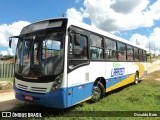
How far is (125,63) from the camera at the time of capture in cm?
1348

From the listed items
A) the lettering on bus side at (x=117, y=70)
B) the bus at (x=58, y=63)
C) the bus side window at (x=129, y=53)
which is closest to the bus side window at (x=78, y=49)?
the bus at (x=58, y=63)

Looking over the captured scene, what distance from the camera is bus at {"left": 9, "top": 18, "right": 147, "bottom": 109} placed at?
23.3ft

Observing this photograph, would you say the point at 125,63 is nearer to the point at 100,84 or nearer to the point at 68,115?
the point at 100,84

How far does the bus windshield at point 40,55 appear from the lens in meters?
7.19

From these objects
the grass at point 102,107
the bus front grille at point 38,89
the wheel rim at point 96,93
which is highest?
the bus front grille at point 38,89

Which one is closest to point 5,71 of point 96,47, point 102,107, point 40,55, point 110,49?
point 110,49

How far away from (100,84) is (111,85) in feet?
5.06

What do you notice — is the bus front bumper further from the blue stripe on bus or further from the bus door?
the bus door

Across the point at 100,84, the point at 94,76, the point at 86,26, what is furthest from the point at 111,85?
the point at 86,26

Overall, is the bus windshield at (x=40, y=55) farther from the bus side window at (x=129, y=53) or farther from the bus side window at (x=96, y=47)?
the bus side window at (x=129, y=53)

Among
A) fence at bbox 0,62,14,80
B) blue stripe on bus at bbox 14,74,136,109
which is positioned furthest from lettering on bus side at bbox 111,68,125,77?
fence at bbox 0,62,14,80

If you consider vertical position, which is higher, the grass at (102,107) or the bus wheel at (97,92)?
the bus wheel at (97,92)

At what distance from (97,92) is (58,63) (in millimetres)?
3094

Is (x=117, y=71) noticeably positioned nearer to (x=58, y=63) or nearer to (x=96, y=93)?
(x=96, y=93)
